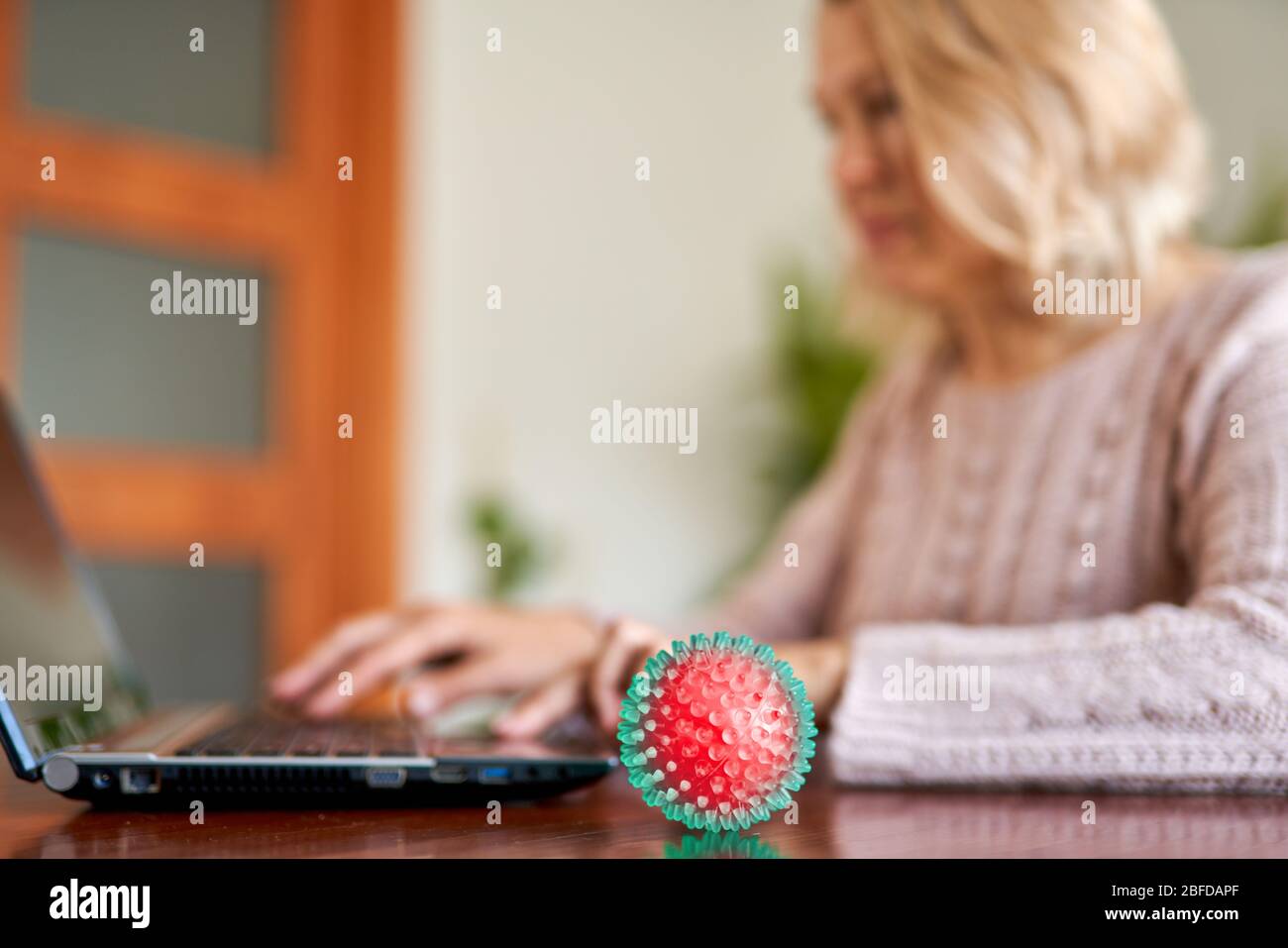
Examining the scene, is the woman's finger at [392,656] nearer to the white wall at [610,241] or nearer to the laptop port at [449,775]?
the laptop port at [449,775]

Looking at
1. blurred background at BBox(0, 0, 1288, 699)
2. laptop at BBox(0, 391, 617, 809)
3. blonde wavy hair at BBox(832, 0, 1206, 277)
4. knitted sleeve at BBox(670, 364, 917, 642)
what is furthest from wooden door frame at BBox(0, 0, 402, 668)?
blonde wavy hair at BBox(832, 0, 1206, 277)

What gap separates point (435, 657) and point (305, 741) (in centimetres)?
22

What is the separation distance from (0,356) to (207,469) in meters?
0.45

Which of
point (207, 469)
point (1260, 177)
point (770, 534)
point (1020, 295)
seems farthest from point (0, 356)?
point (1260, 177)

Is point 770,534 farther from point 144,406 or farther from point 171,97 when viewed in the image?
point 171,97

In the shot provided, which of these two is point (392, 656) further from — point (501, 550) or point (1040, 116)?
point (501, 550)

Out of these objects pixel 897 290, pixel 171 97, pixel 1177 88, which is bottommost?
pixel 897 290

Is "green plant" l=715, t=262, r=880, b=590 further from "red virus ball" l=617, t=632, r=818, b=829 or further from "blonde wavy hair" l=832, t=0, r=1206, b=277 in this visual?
"red virus ball" l=617, t=632, r=818, b=829

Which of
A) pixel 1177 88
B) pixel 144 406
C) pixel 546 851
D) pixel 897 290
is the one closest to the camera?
pixel 546 851

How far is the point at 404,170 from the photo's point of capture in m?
2.83

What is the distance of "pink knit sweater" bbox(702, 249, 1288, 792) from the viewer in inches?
24.8

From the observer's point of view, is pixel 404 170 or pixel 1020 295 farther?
pixel 404 170

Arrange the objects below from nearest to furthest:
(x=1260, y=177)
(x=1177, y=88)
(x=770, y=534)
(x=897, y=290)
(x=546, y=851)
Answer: (x=546, y=851) < (x=1177, y=88) < (x=897, y=290) < (x=1260, y=177) < (x=770, y=534)

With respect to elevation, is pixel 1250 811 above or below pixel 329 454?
below
